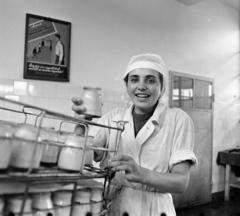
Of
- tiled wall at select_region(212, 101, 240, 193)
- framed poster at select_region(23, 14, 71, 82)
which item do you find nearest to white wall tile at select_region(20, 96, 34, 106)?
framed poster at select_region(23, 14, 71, 82)

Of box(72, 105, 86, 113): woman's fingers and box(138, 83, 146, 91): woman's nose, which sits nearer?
box(72, 105, 86, 113): woman's fingers

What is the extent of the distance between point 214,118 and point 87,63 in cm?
210

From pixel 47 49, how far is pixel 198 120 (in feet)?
6.82

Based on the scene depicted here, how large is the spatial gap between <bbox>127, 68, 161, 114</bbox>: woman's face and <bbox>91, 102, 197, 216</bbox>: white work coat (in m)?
0.07

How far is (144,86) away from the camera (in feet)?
3.17

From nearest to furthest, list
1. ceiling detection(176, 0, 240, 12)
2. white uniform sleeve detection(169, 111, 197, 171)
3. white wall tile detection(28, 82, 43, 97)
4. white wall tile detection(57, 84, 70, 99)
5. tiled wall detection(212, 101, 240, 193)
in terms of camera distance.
→ white uniform sleeve detection(169, 111, 197, 171)
white wall tile detection(28, 82, 43, 97)
white wall tile detection(57, 84, 70, 99)
ceiling detection(176, 0, 240, 12)
tiled wall detection(212, 101, 240, 193)

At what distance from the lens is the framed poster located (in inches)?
82.3

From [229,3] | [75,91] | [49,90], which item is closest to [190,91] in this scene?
[229,3]

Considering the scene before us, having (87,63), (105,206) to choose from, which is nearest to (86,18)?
(87,63)

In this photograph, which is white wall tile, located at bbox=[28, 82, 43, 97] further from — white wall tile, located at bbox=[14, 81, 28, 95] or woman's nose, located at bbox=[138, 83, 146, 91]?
woman's nose, located at bbox=[138, 83, 146, 91]

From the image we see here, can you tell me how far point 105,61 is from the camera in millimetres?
2486

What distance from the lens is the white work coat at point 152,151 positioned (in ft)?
3.10

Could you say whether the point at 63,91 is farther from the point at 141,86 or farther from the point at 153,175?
the point at 153,175

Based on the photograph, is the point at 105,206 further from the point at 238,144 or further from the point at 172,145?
the point at 238,144
